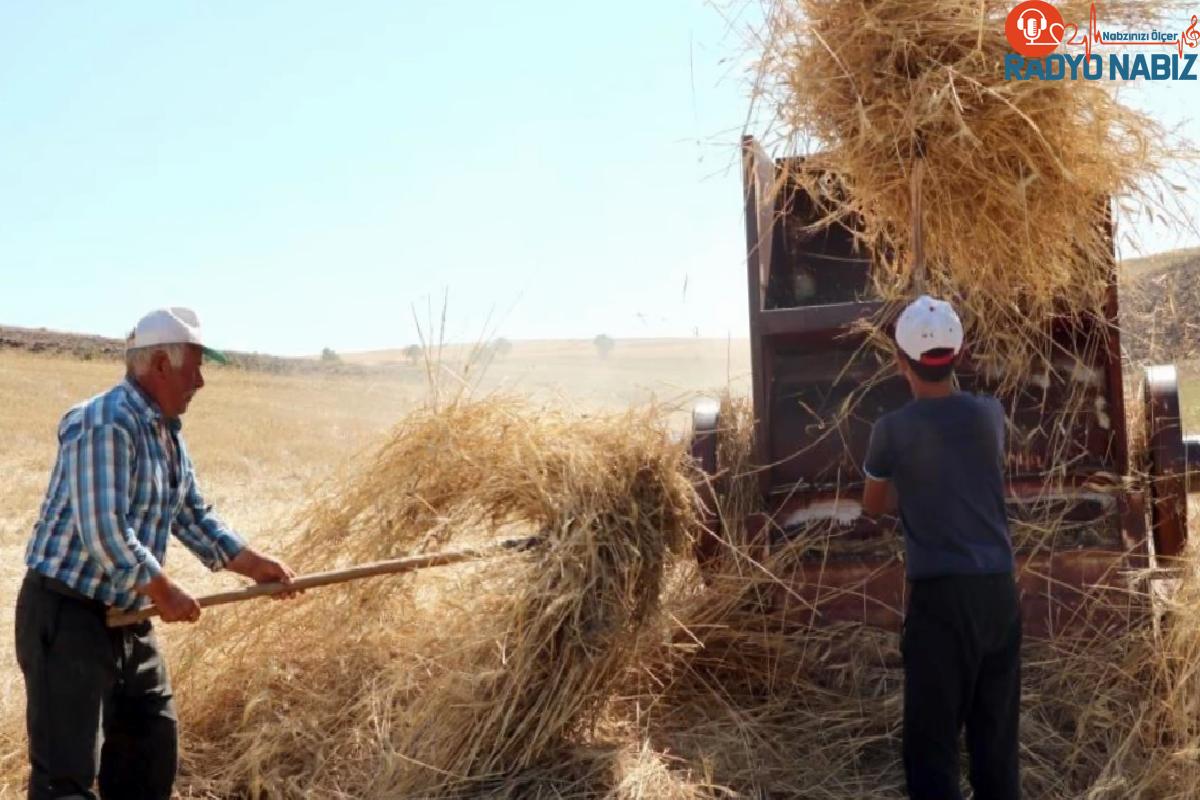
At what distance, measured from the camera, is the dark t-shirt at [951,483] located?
2939 mm

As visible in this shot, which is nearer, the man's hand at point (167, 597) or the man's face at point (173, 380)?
the man's hand at point (167, 597)

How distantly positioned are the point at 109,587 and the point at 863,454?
8.61 feet

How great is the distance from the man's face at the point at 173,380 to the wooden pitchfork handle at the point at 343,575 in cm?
49

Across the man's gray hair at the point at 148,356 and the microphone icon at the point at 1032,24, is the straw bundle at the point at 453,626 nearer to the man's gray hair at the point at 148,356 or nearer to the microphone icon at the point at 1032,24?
the man's gray hair at the point at 148,356

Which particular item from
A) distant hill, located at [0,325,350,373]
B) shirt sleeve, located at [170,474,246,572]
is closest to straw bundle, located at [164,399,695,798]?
shirt sleeve, located at [170,474,246,572]

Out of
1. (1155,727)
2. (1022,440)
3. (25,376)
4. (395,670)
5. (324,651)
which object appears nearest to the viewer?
(1155,727)

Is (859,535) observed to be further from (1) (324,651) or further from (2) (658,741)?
(1) (324,651)

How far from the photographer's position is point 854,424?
4570 millimetres

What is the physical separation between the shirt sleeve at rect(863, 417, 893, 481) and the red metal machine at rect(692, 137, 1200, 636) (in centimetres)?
93

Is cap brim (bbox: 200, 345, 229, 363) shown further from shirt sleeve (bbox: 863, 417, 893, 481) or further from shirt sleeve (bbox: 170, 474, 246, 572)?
shirt sleeve (bbox: 863, 417, 893, 481)

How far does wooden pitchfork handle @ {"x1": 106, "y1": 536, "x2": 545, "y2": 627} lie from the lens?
3016 mm

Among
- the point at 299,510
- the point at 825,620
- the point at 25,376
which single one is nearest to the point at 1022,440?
the point at 825,620

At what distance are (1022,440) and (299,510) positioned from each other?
98.9 inches

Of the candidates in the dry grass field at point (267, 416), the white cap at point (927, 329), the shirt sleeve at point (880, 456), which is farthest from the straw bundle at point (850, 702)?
the white cap at point (927, 329)
